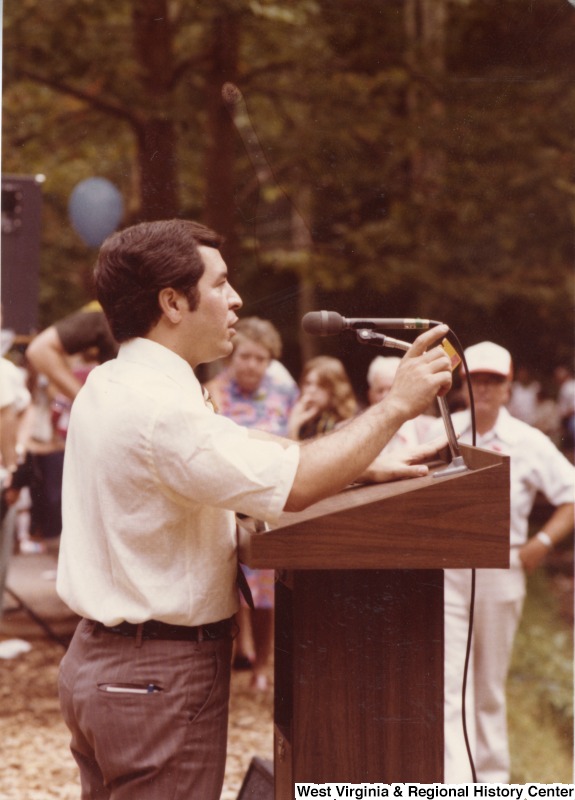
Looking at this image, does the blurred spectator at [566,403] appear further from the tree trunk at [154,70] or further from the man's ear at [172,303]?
the man's ear at [172,303]

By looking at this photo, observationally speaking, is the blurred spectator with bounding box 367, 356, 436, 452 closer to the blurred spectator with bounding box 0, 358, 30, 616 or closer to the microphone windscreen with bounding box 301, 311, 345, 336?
the blurred spectator with bounding box 0, 358, 30, 616

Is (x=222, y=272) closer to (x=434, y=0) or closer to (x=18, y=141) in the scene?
(x=18, y=141)

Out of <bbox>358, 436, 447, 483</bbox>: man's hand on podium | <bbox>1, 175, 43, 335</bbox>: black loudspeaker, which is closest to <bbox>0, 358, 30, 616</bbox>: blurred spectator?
<bbox>1, 175, 43, 335</bbox>: black loudspeaker

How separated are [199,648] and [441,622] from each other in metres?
0.50

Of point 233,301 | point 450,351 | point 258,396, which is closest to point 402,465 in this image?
point 450,351

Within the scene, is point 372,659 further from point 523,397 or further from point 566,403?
point 523,397

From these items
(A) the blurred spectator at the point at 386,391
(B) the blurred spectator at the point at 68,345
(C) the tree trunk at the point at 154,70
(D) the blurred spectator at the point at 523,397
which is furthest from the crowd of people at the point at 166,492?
(D) the blurred spectator at the point at 523,397

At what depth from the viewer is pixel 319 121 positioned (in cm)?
757

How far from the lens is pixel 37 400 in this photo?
838 cm

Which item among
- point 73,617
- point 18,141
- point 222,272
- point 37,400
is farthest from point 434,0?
point 222,272

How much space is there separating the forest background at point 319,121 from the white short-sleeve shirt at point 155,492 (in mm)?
2895

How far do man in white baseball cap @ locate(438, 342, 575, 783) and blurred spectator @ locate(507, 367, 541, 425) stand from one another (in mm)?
7249

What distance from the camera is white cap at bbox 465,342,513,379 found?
4.25 metres

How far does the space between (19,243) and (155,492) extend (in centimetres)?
330
